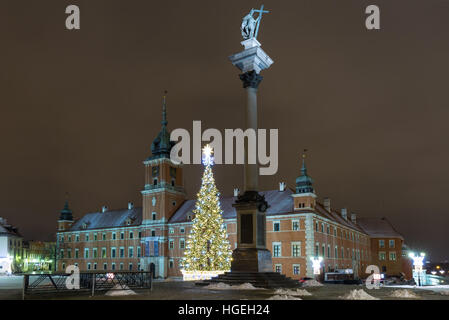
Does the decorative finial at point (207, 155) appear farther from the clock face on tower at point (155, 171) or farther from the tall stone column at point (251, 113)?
the clock face on tower at point (155, 171)

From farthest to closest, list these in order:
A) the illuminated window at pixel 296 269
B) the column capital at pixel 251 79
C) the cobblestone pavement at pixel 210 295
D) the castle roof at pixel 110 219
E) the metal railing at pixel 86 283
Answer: the castle roof at pixel 110 219
the illuminated window at pixel 296 269
the column capital at pixel 251 79
the metal railing at pixel 86 283
the cobblestone pavement at pixel 210 295

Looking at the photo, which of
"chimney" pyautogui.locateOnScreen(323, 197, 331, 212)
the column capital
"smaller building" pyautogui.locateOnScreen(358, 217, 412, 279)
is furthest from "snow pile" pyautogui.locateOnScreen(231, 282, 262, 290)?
"smaller building" pyautogui.locateOnScreen(358, 217, 412, 279)

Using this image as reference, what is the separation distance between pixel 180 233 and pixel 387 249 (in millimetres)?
Answer: 45027

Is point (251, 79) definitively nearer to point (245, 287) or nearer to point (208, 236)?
point (245, 287)

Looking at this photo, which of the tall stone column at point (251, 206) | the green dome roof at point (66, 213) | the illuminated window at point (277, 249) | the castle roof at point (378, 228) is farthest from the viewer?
the green dome roof at point (66, 213)

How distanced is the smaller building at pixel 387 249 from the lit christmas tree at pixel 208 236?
59763 mm

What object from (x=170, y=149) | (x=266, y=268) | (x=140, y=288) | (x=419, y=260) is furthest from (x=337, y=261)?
(x=140, y=288)

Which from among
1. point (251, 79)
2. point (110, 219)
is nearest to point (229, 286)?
point (251, 79)

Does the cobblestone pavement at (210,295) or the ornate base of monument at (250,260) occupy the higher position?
the ornate base of monument at (250,260)

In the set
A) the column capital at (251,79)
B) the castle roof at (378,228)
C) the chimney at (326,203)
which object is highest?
the column capital at (251,79)

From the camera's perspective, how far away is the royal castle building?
58594mm

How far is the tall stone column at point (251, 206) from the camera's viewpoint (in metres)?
25.6

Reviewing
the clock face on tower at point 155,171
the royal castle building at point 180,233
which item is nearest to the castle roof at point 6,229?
the royal castle building at point 180,233
